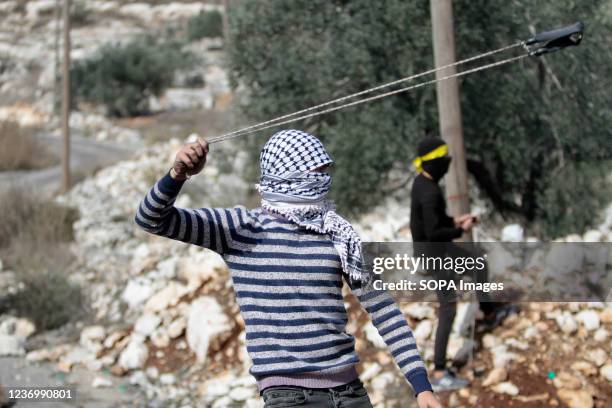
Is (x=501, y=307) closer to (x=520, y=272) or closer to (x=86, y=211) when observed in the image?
(x=520, y=272)

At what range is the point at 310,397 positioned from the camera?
2469mm

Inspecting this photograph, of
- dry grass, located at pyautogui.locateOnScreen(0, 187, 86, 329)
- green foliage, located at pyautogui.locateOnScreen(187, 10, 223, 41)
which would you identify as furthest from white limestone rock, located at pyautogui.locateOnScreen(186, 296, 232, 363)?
green foliage, located at pyautogui.locateOnScreen(187, 10, 223, 41)

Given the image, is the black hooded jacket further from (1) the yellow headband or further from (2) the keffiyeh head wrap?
(2) the keffiyeh head wrap

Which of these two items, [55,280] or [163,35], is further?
[163,35]

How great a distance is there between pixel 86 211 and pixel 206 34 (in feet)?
124

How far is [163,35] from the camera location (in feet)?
180

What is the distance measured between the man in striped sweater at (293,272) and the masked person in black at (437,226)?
2.40 meters

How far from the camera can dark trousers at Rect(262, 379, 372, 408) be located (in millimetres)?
2455

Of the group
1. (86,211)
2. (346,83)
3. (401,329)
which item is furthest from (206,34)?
(401,329)

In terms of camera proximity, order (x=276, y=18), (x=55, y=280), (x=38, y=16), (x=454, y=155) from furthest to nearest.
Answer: (x=38, y=16) → (x=276, y=18) → (x=55, y=280) → (x=454, y=155)

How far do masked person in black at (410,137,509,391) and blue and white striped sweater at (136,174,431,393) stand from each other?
2.41 meters

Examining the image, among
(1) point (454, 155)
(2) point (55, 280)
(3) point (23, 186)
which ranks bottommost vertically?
(2) point (55, 280)

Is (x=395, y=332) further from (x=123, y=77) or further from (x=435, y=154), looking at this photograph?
(x=123, y=77)

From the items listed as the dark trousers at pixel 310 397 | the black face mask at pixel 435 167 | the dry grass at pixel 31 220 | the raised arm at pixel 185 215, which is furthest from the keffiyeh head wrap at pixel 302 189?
the dry grass at pixel 31 220
